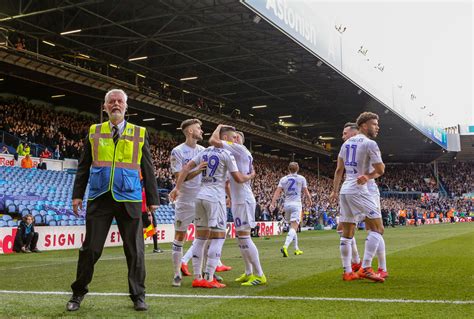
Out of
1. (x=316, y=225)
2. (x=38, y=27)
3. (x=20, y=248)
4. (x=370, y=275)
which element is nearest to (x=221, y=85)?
(x=316, y=225)

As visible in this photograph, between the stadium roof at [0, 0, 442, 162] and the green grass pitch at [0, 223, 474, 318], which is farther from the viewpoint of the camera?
the stadium roof at [0, 0, 442, 162]

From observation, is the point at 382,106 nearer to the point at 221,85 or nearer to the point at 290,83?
the point at 290,83

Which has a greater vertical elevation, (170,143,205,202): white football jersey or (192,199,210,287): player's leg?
(170,143,205,202): white football jersey

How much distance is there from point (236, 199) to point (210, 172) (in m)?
0.75

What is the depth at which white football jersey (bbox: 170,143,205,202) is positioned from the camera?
8141 mm

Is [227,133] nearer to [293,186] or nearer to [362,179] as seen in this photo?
[362,179]

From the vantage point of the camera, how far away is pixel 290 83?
36562mm

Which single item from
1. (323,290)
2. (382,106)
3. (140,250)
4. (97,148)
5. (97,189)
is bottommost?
(323,290)

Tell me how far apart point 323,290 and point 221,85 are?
3139 cm

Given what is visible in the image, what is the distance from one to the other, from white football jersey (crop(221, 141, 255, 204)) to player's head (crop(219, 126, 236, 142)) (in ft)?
0.28

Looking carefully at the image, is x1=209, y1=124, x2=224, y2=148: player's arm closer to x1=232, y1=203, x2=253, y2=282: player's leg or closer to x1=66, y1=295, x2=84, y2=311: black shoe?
x1=232, y1=203, x2=253, y2=282: player's leg

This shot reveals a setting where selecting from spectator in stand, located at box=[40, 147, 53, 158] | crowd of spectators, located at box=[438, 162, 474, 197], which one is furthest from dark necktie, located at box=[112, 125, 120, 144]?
crowd of spectators, located at box=[438, 162, 474, 197]

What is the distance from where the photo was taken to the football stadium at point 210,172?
17.9 feet

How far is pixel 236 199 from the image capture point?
7.87 m
